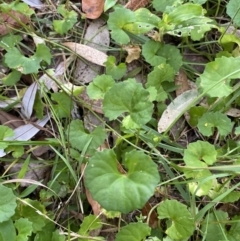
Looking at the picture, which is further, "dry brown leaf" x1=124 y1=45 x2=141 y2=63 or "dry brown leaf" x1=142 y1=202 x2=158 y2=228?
"dry brown leaf" x1=124 y1=45 x2=141 y2=63

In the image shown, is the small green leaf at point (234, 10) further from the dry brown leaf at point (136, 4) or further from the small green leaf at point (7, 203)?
the small green leaf at point (7, 203)

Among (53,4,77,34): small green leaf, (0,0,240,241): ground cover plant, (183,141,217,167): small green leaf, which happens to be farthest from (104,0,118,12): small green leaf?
(183,141,217,167): small green leaf

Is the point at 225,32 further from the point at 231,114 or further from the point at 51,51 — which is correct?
the point at 51,51

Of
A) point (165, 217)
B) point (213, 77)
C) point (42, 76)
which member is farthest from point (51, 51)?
point (165, 217)

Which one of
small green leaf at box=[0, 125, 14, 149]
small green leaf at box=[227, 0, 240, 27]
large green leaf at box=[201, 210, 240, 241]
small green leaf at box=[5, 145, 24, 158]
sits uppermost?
small green leaf at box=[227, 0, 240, 27]

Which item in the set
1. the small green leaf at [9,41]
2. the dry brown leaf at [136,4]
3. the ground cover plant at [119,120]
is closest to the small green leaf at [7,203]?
the ground cover plant at [119,120]

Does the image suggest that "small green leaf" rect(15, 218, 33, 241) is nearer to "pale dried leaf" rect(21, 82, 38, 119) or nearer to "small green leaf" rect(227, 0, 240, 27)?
"pale dried leaf" rect(21, 82, 38, 119)
